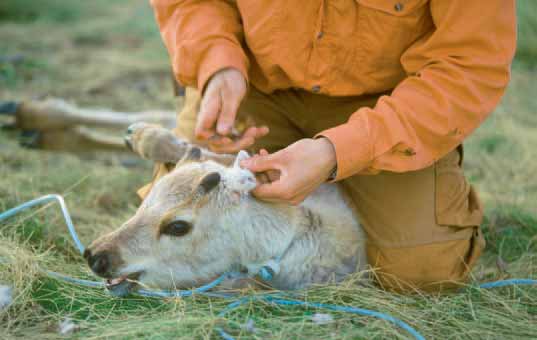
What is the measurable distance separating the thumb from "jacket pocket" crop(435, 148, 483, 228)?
44.9 inches

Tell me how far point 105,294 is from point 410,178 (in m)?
1.76

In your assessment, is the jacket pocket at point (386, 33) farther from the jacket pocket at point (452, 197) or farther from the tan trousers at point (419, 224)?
the jacket pocket at point (452, 197)

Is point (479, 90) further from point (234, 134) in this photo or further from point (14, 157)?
point (14, 157)

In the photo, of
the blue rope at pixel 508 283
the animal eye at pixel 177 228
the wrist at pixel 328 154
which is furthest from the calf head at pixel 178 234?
the blue rope at pixel 508 283

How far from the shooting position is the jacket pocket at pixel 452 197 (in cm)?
305

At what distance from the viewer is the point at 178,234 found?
→ 2490 millimetres

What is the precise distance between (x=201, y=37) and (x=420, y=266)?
1.78m

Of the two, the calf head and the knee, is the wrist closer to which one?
the calf head

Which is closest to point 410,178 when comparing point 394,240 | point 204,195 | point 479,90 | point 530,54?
point 394,240

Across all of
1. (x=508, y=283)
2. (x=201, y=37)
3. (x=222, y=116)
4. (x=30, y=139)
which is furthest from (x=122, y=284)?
(x=30, y=139)

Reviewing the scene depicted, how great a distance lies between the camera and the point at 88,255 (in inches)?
95.1

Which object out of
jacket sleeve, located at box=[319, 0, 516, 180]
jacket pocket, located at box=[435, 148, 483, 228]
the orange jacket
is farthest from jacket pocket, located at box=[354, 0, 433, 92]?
jacket pocket, located at box=[435, 148, 483, 228]

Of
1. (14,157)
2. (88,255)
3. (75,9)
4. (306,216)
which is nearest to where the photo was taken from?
(88,255)

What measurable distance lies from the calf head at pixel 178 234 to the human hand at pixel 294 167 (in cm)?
8
